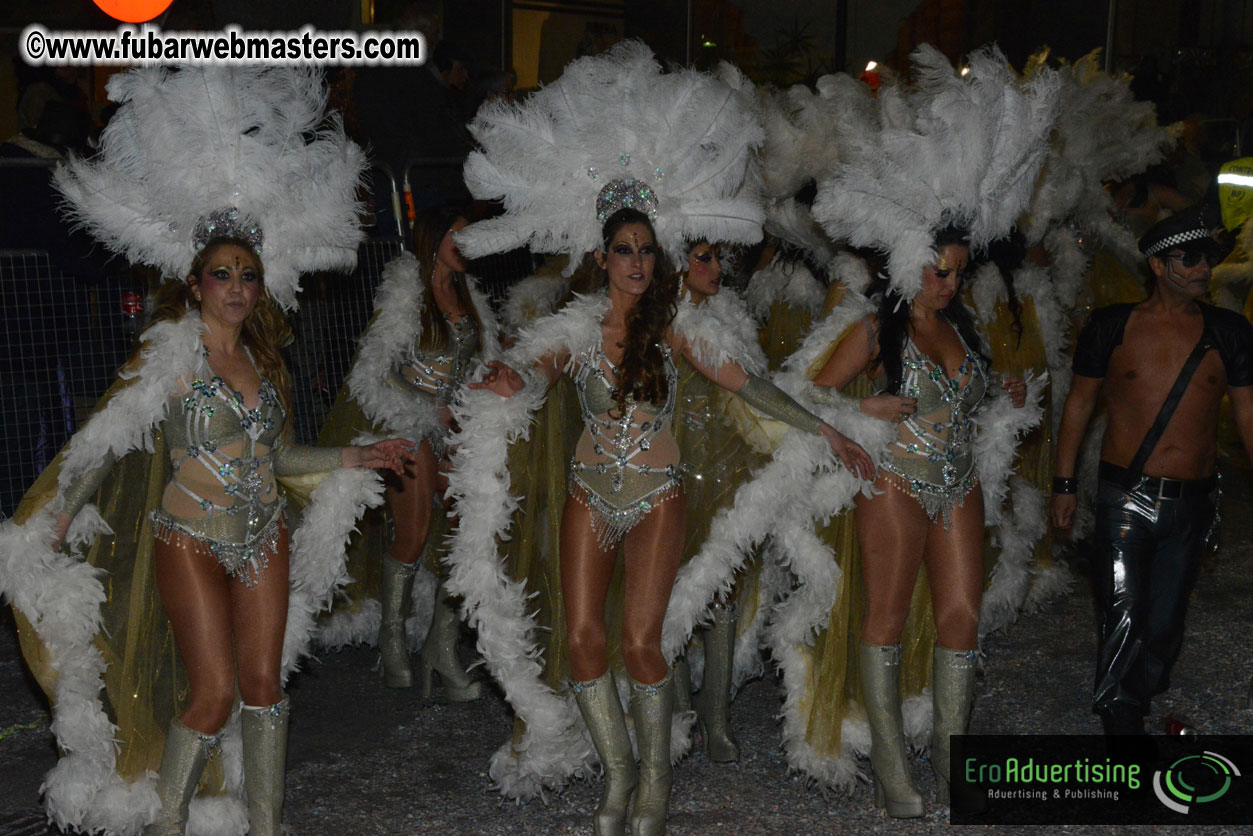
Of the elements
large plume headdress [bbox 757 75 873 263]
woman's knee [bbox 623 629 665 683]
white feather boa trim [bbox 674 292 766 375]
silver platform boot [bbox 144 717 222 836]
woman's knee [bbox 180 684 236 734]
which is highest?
large plume headdress [bbox 757 75 873 263]

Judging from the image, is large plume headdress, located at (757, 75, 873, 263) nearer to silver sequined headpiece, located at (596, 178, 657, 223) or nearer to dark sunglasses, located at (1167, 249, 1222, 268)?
dark sunglasses, located at (1167, 249, 1222, 268)

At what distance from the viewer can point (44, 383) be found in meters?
6.66

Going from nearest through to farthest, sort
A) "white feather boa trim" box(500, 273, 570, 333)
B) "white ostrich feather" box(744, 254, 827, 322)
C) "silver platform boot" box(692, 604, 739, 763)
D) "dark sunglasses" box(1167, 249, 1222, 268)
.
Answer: "dark sunglasses" box(1167, 249, 1222, 268) → "silver platform boot" box(692, 604, 739, 763) → "white feather boa trim" box(500, 273, 570, 333) → "white ostrich feather" box(744, 254, 827, 322)

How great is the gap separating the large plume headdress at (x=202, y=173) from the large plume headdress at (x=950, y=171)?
1.82m

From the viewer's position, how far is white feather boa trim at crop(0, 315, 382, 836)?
3.88 meters

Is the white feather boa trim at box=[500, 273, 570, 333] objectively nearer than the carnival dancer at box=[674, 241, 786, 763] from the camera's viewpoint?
No

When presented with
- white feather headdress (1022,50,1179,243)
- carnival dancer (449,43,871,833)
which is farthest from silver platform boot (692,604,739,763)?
white feather headdress (1022,50,1179,243)

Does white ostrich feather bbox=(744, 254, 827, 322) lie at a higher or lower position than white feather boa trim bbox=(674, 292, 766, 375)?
higher

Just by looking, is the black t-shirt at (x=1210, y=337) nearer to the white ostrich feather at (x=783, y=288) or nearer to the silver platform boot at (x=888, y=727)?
the silver platform boot at (x=888, y=727)

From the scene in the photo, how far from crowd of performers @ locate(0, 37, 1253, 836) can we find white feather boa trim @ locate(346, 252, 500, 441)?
1.10 meters

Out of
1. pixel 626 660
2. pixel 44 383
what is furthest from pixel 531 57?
pixel 626 660

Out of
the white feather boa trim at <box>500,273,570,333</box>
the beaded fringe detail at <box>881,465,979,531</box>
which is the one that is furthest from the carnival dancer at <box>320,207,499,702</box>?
the beaded fringe detail at <box>881,465,979,531</box>

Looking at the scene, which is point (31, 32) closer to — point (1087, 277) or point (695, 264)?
point (695, 264)

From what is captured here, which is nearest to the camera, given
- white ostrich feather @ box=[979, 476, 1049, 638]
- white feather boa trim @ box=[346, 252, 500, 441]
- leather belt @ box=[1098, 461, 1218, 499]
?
leather belt @ box=[1098, 461, 1218, 499]
